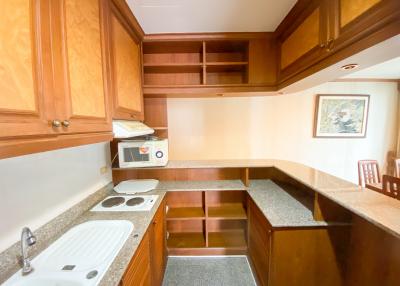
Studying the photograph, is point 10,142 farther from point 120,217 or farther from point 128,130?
point 120,217

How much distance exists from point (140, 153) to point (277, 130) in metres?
2.24

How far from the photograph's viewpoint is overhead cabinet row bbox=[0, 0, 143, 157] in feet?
1.96

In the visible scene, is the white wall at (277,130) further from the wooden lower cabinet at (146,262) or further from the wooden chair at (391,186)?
the wooden lower cabinet at (146,262)

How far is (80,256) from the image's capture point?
0.98 meters

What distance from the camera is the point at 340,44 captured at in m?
A: 1.02

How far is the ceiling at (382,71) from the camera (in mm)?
2600

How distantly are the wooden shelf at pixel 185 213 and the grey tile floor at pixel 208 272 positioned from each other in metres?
0.46

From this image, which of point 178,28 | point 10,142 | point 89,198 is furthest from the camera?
point 178,28

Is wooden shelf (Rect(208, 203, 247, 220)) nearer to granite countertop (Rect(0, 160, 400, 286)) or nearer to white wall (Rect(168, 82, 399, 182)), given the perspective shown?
granite countertop (Rect(0, 160, 400, 286))

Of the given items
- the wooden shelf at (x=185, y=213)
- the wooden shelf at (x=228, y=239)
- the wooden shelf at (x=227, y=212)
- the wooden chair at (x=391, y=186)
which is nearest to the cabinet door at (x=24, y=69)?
the wooden shelf at (x=185, y=213)

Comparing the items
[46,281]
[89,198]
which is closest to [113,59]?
[89,198]

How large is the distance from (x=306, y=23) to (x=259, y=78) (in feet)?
2.25

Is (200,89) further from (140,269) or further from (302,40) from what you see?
(140,269)

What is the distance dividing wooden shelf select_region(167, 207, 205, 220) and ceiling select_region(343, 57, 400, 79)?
10.0 feet
